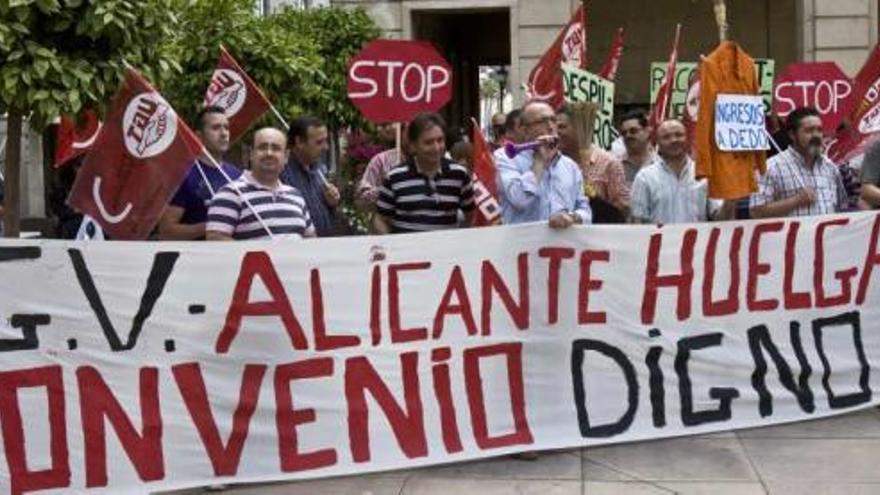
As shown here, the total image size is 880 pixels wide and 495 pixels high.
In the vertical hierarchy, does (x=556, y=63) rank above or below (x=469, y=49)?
below

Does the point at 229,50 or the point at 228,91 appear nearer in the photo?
the point at 228,91

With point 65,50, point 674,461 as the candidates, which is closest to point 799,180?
point 674,461

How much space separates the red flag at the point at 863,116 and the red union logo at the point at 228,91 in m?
4.25

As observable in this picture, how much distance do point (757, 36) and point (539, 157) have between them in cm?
1658

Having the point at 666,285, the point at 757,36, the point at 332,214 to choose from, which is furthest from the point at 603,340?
the point at 757,36

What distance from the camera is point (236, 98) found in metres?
8.26

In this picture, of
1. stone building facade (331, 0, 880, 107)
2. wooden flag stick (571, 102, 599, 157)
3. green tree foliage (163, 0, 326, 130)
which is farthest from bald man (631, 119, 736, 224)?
stone building facade (331, 0, 880, 107)

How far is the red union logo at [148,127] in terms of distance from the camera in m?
6.10

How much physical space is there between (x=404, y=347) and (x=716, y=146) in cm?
209

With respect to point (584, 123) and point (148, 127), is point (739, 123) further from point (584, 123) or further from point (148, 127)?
point (148, 127)

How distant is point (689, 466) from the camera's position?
20.5 ft

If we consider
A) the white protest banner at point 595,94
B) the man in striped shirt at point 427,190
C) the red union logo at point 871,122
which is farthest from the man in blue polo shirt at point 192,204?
the red union logo at point 871,122

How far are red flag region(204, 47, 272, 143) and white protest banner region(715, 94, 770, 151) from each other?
2.79 m

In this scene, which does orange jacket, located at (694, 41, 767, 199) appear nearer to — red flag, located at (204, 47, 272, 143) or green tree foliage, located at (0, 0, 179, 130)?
red flag, located at (204, 47, 272, 143)
